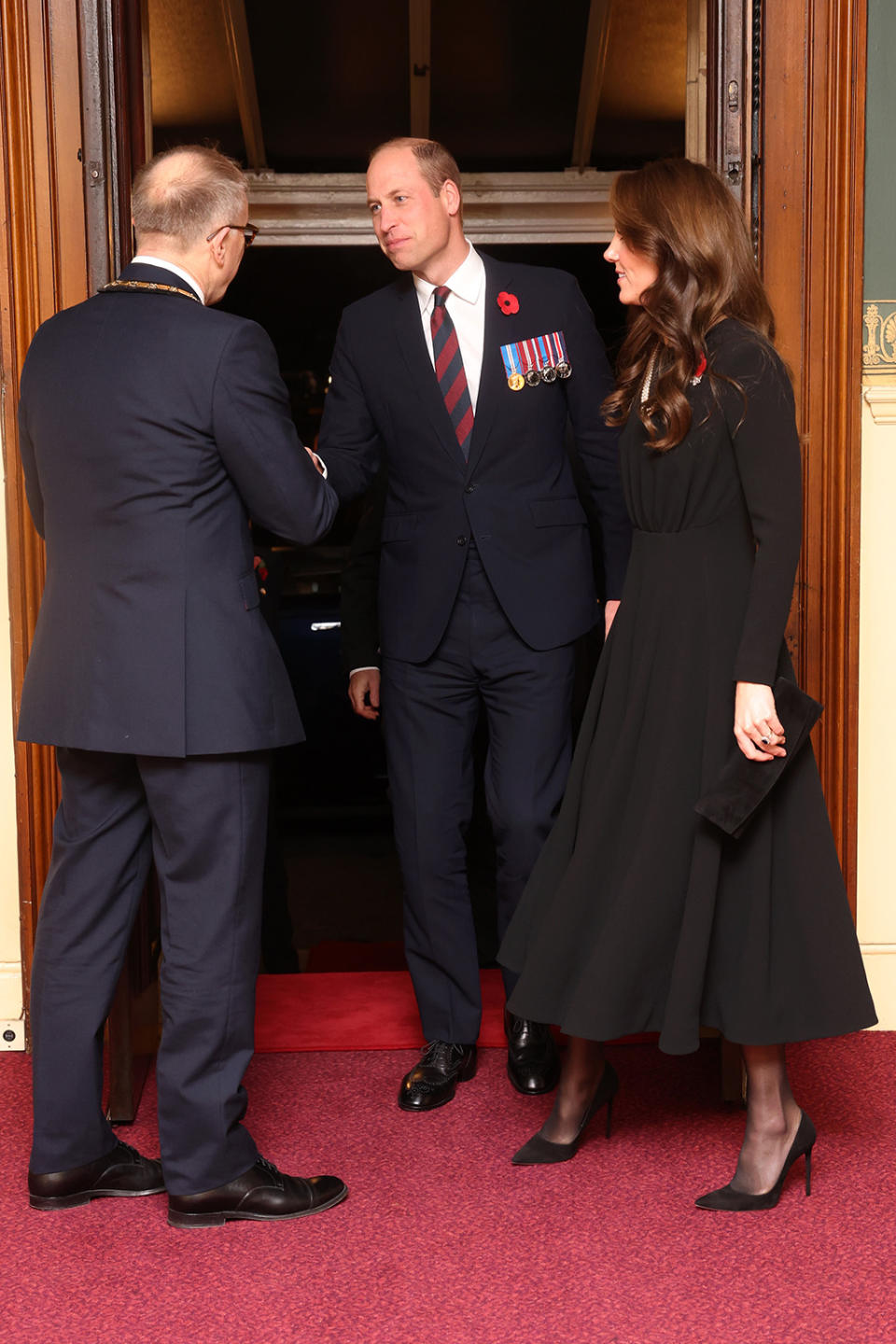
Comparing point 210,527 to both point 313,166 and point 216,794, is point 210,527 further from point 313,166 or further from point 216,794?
point 313,166

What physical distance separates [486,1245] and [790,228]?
83.7 inches

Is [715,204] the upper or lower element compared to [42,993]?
upper

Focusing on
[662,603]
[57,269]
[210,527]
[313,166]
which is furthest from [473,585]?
[313,166]

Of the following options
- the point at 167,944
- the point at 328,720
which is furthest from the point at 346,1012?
the point at 328,720

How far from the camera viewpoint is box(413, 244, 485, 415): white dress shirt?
2902 millimetres

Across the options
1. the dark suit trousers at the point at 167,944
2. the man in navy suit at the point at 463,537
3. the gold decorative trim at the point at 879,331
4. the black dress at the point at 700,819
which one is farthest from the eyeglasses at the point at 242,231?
the gold decorative trim at the point at 879,331

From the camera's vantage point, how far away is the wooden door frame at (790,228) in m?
2.85

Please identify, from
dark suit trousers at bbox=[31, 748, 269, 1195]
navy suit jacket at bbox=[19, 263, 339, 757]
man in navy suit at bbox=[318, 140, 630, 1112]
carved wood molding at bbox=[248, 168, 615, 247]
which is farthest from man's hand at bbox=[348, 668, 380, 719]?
carved wood molding at bbox=[248, 168, 615, 247]

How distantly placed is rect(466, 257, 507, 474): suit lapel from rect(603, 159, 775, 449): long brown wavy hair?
1.83ft

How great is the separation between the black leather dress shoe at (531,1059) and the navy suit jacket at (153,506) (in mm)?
1050

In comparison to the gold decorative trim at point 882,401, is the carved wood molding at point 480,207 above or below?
above

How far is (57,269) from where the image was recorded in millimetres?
2871

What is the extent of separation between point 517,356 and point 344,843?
3.37 metres

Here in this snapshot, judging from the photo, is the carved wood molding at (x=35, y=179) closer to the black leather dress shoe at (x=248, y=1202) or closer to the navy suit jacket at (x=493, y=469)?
the navy suit jacket at (x=493, y=469)
